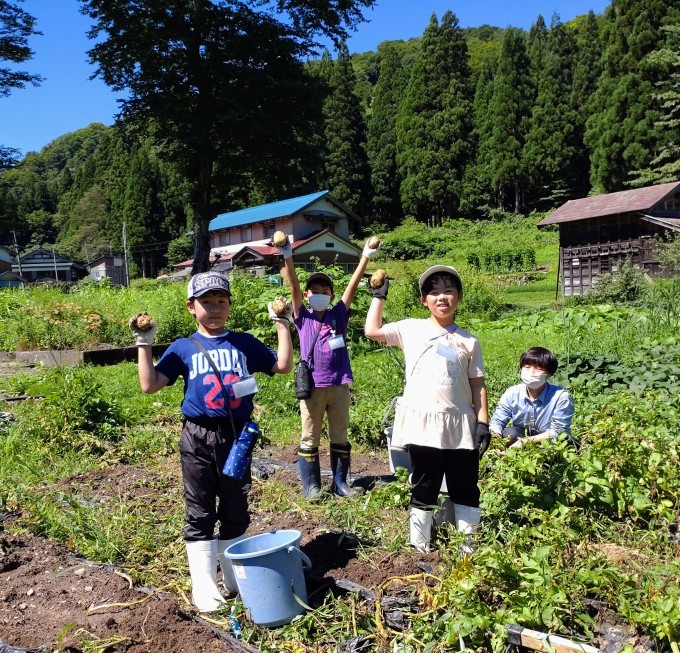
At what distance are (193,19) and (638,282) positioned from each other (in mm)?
16077

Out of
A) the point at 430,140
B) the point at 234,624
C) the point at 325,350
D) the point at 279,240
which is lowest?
the point at 234,624

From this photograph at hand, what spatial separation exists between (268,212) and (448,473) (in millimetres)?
41815

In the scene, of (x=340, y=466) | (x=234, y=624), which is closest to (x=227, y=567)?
(x=234, y=624)

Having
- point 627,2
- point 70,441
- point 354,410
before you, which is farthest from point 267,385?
point 627,2

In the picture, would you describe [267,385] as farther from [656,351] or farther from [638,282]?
[638,282]

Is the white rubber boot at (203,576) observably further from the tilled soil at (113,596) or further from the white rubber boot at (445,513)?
the white rubber boot at (445,513)

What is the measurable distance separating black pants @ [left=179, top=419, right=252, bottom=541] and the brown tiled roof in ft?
76.6

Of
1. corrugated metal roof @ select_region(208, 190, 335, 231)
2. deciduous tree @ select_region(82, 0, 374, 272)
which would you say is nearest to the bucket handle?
deciduous tree @ select_region(82, 0, 374, 272)

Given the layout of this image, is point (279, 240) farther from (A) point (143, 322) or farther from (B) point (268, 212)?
(B) point (268, 212)

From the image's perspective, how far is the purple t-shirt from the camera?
14.4ft

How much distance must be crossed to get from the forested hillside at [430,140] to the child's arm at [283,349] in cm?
1887

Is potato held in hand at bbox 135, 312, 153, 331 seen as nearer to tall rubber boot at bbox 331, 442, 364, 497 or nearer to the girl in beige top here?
the girl in beige top

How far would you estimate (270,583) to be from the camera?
2789 millimetres

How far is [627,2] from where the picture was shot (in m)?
31.8
